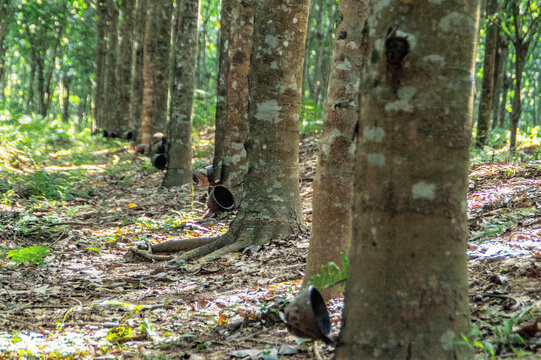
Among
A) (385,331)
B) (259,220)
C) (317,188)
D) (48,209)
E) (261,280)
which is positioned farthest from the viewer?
(48,209)

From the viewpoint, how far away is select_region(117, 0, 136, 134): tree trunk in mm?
19578

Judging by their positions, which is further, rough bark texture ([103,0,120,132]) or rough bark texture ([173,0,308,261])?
rough bark texture ([103,0,120,132])

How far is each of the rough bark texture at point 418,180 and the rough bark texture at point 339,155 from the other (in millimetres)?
1396

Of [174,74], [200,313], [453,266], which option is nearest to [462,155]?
[453,266]

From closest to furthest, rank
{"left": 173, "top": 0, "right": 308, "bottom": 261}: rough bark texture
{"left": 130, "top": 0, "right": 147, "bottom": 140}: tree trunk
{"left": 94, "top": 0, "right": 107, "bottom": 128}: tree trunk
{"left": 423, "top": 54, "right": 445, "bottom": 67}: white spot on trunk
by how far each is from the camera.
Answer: {"left": 423, "top": 54, "right": 445, "bottom": 67}: white spot on trunk, {"left": 173, "top": 0, "right": 308, "bottom": 261}: rough bark texture, {"left": 130, "top": 0, "right": 147, "bottom": 140}: tree trunk, {"left": 94, "top": 0, "right": 107, "bottom": 128}: tree trunk

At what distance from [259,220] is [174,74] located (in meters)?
5.77

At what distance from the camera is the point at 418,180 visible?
6.50ft

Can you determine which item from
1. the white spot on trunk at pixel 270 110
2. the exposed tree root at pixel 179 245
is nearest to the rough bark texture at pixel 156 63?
the exposed tree root at pixel 179 245

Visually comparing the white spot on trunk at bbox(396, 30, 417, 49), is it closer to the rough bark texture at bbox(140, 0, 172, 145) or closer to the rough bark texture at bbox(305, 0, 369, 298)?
the rough bark texture at bbox(305, 0, 369, 298)

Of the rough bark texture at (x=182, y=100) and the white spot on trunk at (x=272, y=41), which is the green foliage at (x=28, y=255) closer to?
the white spot on trunk at (x=272, y=41)

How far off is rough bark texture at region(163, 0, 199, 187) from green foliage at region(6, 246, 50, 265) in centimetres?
513

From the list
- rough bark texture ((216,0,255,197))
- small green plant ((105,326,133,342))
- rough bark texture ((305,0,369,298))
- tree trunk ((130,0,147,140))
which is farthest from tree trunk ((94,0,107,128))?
small green plant ((105,326,133,342))

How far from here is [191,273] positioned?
500cm

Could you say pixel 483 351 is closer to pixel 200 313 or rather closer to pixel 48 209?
pixel 200 313
